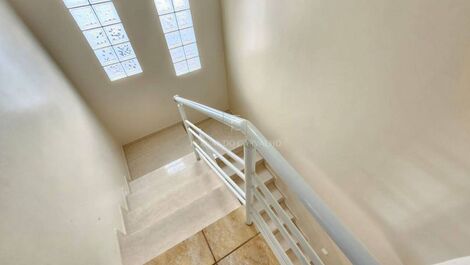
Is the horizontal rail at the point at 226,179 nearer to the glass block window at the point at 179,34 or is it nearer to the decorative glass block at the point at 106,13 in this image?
the glass block window at the point at 179,34

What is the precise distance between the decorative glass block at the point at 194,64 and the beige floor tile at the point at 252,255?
100 inches

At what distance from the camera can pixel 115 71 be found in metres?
2.44

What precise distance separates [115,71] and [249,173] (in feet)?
8.03

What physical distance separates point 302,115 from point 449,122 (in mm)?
1018

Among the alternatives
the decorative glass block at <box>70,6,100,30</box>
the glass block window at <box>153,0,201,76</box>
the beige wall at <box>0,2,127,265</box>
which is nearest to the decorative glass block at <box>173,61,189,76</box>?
the glass block window at <box>153,0,201,76</box>

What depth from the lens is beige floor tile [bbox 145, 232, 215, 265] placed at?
1067mm

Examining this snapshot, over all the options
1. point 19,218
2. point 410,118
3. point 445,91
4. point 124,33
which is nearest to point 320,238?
point 410,118

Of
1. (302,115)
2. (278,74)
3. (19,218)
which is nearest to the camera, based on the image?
(19,218)

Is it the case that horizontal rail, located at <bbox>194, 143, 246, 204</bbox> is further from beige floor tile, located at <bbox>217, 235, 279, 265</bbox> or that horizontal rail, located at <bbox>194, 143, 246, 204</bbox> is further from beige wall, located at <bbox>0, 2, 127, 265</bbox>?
beige wall, located at <bbox>0, 2, 127, 265</bbox>

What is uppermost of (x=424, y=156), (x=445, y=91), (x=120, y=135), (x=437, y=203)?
(x=120, y=135)

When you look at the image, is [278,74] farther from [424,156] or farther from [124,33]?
[124,33]

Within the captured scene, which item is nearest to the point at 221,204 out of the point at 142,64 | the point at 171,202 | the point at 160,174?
the point at 171,202

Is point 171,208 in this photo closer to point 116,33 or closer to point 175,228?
point 175,228

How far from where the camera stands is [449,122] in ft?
2.83
